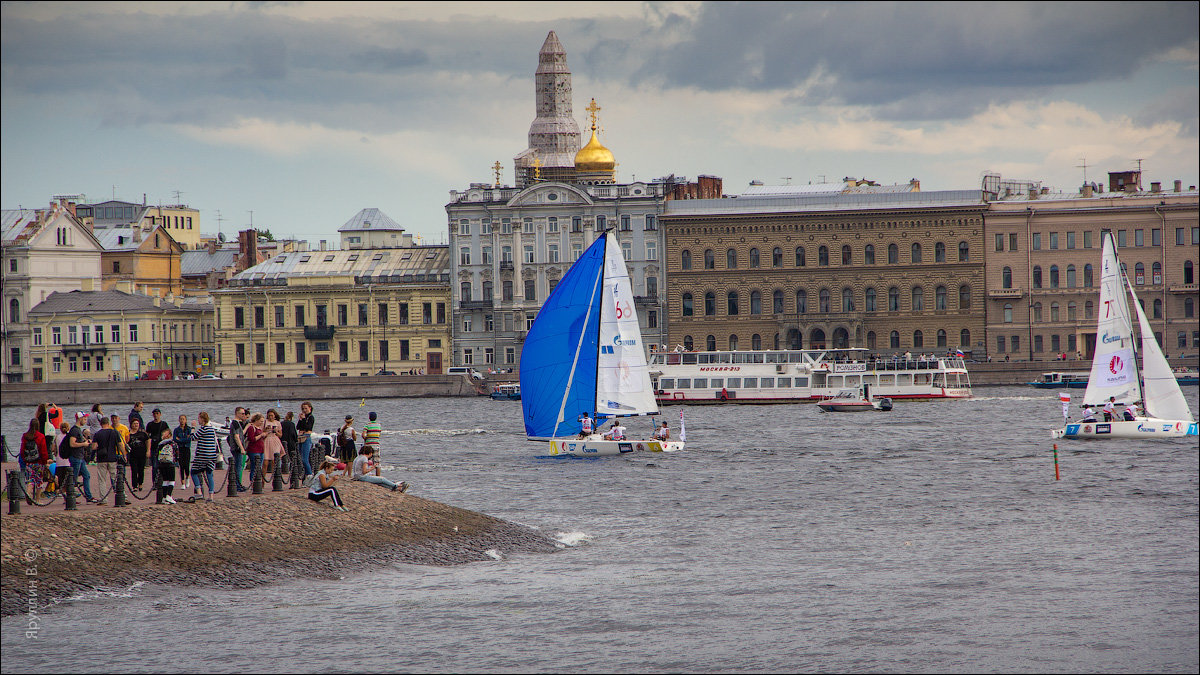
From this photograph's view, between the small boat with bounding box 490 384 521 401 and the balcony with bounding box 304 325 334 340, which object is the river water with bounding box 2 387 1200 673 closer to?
the small boat with bounding box 490 384 521 401

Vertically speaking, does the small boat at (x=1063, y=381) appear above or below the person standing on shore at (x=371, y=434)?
below

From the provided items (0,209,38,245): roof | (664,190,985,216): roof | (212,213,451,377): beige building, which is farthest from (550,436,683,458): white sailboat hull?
(0,209,38,245): roof

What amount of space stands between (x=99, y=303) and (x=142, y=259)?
10747 mm

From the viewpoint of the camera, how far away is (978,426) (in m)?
56.5

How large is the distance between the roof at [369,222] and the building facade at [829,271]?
22.5 m

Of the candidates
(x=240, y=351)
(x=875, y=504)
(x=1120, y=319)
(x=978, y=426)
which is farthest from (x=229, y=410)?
(x=875, y=504)

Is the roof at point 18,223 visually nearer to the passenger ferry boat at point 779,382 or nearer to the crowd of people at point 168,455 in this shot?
the passenger ferry boat at point 779,382

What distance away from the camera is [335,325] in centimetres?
9244

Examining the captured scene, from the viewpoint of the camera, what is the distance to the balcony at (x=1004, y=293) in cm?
8781

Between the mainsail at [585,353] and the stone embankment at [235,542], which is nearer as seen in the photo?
the stone embankment at [235,542]

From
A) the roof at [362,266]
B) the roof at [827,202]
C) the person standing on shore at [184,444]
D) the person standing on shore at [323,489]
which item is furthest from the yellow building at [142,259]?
Answer: the person standing on shore at [184,444]

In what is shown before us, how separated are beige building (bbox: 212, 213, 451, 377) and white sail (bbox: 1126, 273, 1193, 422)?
5069cm

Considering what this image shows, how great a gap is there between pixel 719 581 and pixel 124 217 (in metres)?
108

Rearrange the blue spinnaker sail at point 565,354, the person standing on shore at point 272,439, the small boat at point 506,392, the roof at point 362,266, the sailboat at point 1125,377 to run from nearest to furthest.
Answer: the person standing on shore at point 272,439, the blue spinnaker sail at point 565,354, the sailboat at point 1125,377, the small boat at point 506,392, the roof at point 362,266
